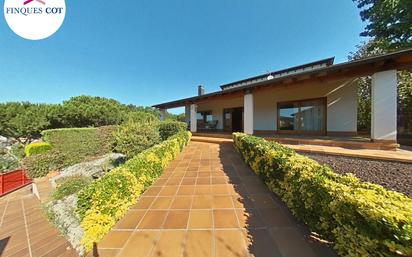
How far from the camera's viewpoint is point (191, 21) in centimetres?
1232

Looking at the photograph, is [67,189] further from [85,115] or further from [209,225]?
[85,115]

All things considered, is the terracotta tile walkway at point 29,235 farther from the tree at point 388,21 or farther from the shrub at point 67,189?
the tree at point 388,21

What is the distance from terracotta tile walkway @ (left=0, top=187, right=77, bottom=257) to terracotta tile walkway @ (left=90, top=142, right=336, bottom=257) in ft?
3.35

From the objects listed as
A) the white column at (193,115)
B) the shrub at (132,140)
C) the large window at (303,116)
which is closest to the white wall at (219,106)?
the white column at (193,115)

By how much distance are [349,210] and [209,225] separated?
1.94 meters

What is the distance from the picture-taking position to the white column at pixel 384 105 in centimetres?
614

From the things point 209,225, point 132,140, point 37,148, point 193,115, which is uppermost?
point 193,115

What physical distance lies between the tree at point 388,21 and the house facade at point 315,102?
3.23 m

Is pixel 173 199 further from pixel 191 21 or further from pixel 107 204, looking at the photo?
pixel 191 21

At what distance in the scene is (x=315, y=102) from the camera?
1041 centimetres

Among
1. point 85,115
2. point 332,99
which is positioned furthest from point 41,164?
point 332,99

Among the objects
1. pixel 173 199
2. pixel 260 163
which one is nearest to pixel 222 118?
pixel 260 163

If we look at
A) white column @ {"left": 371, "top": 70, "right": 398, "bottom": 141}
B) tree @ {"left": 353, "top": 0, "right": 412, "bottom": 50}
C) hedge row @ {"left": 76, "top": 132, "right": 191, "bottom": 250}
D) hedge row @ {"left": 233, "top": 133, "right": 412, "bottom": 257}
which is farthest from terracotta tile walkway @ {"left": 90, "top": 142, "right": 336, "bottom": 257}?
tree @ {"left": 353, "top": 0, "right": 412, "bottom": 50}

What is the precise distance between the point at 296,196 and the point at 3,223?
652cm
